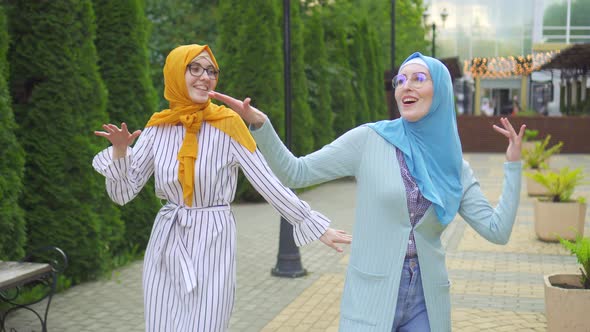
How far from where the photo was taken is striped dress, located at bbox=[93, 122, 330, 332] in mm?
3535

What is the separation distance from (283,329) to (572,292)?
234 centimetres

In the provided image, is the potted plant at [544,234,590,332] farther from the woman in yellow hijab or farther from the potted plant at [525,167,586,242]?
the potted plant at [525,167,586,242]

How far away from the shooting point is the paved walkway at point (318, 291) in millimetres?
6695

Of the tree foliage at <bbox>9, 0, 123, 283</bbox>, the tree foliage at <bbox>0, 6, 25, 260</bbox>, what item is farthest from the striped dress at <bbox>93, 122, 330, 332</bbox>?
the tree foliage at <bbox>9, 0, 123, 283</bbox>

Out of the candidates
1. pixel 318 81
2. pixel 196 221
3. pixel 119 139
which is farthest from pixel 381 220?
pixel 318 81

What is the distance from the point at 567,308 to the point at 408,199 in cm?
279

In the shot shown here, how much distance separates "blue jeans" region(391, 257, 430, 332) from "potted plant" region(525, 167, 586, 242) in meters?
7.79

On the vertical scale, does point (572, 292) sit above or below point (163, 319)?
below

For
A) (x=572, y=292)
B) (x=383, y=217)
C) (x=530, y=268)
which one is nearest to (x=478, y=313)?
(x=572, y=292)

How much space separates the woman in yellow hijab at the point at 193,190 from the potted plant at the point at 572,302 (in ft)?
8.43

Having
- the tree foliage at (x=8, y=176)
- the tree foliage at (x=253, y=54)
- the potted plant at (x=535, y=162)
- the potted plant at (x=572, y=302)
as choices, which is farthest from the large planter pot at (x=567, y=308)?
the potted plant at (x=535, y=162)

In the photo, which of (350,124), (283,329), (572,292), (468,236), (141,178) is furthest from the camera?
(350,124)

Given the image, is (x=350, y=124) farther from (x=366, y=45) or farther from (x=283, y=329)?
(x=283, y=329)

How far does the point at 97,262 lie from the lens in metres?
8.11
